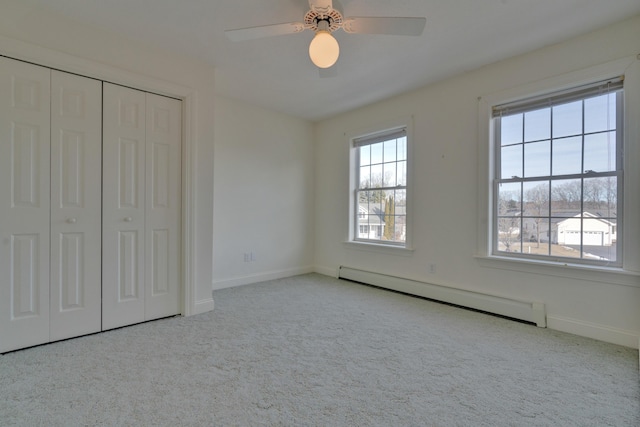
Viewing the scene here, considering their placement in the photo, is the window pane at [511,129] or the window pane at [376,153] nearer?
the window pane at [511,129]

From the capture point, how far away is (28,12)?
Result: 2.24 m

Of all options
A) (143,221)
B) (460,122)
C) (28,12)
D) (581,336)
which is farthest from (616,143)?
(28,12)

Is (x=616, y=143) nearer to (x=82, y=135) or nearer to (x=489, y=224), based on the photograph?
(x=489, y=224)

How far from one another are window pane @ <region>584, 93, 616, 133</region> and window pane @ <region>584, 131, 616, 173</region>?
0.06m

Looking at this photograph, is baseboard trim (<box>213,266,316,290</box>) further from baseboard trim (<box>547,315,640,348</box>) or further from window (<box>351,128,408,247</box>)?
baseboard trim (<box>547,315,640,348</box>)

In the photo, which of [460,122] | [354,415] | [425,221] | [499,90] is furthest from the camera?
[425,221]

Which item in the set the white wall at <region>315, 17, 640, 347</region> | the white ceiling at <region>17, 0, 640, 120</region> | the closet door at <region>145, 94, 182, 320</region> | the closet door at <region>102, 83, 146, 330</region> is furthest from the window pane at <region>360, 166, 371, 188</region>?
the closet door at <region>102, 83, 146, 330</region>

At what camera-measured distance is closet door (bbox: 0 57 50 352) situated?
2.20 m

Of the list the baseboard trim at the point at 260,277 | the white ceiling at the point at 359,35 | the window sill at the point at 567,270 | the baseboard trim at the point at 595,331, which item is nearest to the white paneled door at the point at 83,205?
the white ceiling at the point at 359,35

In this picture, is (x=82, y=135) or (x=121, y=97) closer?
(x=82, y=135)

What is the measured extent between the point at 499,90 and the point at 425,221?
158 centimetres

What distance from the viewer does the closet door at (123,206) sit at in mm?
2619

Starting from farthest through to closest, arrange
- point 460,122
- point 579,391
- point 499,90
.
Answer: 1. point 460,122
2. point 499,90
3. point 579,391

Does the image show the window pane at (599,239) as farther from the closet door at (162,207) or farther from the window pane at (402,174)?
the closet door at (162,207)
